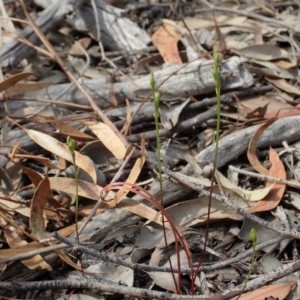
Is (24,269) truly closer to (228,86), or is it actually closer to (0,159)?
(0,159)

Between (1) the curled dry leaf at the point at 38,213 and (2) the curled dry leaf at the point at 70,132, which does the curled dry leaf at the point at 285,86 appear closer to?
(2) the curled dry leaf at the point at 70,132

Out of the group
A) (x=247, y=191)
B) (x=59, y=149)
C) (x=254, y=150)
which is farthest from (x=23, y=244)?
(x=254, y=150)

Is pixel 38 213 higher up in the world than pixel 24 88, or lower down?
lower down

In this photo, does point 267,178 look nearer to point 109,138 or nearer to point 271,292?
point 271,292

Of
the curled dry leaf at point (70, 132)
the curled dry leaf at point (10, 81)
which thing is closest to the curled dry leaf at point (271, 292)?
the curled dry leaf at point (70, 132)

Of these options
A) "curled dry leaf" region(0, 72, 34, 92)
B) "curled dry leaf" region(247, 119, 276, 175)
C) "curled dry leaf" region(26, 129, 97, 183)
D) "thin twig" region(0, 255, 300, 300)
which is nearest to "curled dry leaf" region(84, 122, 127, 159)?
"curled dry leaf" region(26, 129, 97, 183)

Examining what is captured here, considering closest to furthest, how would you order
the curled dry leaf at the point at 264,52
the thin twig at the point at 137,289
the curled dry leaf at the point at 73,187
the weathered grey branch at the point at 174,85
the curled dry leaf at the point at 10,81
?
the thin twig at the point at 137,289
the curled dry leaf at the point at 73,187
the curled dry leaf at the point at 10,81
the weathered grey branch at the point at 174,85
the curled dry leaf at the point at 264,52

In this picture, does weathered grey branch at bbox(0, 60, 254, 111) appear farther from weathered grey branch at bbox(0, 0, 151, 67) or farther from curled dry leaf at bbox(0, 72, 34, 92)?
weathered grey branch at bbox(0, 0, 151, 67)

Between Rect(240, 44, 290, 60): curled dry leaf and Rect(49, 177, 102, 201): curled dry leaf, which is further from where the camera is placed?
Rect(240, 44, 290, 60): curled dry leaf
